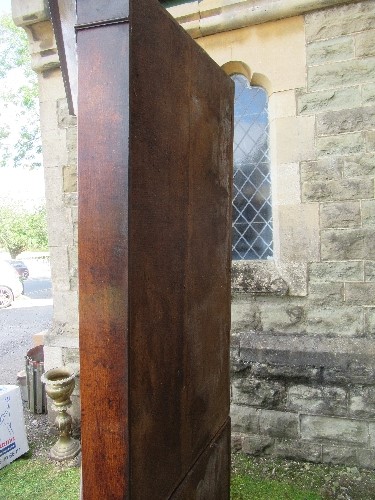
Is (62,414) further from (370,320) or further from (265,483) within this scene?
(370,320)

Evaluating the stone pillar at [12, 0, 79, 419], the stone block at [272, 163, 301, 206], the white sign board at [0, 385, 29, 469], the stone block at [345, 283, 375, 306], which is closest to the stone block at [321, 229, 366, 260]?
the stone block at [345, 283, 375, 306]

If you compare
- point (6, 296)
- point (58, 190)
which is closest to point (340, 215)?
point (58, 190)

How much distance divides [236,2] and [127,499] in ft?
11.0

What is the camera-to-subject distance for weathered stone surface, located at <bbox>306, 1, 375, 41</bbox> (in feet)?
8.81

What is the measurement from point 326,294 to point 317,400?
838 millimetres

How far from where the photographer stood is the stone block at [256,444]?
299 cm

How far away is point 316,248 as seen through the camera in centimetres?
288

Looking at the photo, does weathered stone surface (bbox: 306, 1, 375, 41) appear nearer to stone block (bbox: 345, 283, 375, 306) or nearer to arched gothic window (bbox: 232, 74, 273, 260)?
arched gothic window (bbox: 232, 74, 273, 260)

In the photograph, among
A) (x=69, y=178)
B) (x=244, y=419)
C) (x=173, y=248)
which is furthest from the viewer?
(x=69, y=178)

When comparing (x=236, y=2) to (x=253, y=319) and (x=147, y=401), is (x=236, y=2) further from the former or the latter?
(x=147, y=401)

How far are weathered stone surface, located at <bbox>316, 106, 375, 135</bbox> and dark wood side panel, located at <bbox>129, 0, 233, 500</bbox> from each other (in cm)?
156

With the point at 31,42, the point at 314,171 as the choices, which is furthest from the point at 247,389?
the point at 31,42

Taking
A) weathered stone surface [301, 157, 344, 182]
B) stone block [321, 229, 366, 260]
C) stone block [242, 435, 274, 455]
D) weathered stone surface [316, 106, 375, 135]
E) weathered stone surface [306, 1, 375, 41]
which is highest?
weathered stone surface [306, 1, 375, 41]

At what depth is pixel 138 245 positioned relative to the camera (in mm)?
891
